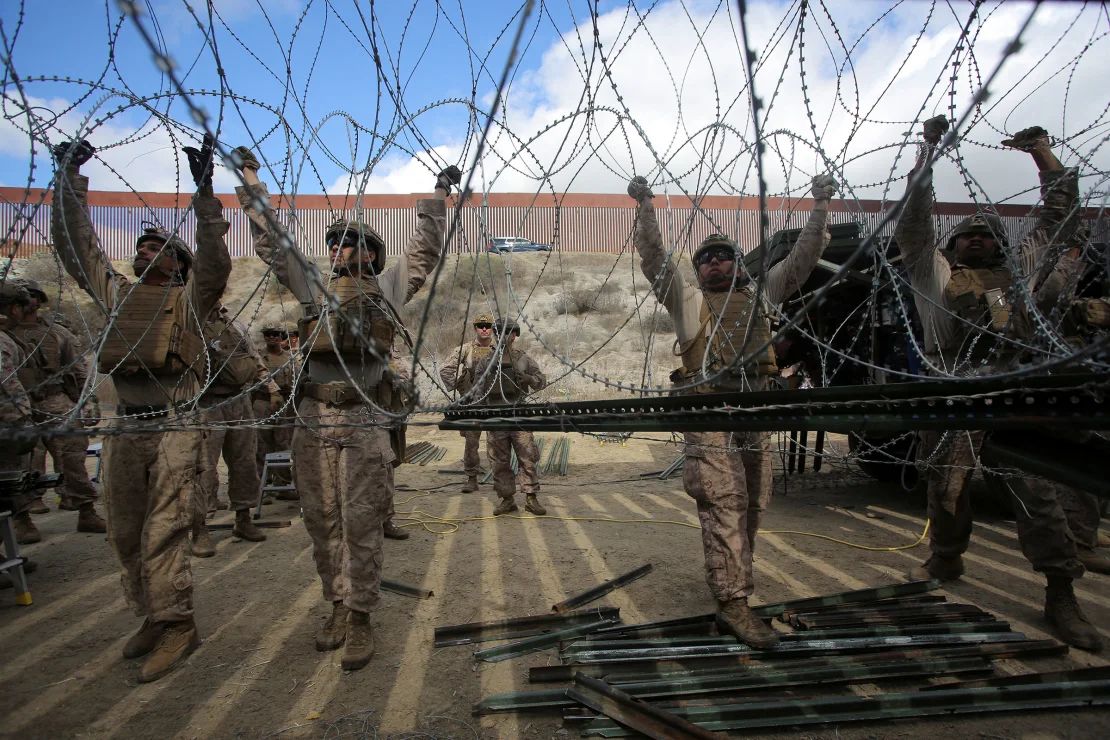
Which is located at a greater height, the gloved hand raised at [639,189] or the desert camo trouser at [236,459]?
the gloved hand raised at [639,189]

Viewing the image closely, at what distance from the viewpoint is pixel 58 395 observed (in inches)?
230

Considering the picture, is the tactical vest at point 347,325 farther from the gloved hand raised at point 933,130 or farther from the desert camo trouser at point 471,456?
the desert camo trouser at point 471,456

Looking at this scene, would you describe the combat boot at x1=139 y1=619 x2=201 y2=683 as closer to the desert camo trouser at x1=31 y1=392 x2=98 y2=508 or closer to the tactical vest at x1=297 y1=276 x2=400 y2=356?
the tactical vest at x1=297 y1=276 x2=400 y2=356

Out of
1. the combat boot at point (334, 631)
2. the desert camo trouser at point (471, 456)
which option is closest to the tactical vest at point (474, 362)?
the desert camo trouser at point (471, 456)

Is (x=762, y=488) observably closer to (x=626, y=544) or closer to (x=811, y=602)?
(x=811, y=602)

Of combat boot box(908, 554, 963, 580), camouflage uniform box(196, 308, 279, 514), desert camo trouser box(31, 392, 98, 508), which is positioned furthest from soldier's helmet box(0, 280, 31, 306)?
combat boot box(908, 554, 963, 580)

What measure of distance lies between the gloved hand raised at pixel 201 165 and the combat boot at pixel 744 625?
3.10 m

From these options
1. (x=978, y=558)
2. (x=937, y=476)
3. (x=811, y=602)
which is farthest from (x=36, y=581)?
(x=978, y=558)

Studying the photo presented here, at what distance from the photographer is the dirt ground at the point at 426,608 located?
2441 millimetres

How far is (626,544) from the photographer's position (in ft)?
16.0

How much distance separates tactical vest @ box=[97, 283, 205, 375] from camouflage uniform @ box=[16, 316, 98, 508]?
9.91 ft

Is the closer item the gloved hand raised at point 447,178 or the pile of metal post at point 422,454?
the gloved hand raised at point 447,178

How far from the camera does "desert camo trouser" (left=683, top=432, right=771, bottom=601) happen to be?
2.97 meters

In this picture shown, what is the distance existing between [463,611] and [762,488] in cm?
183
